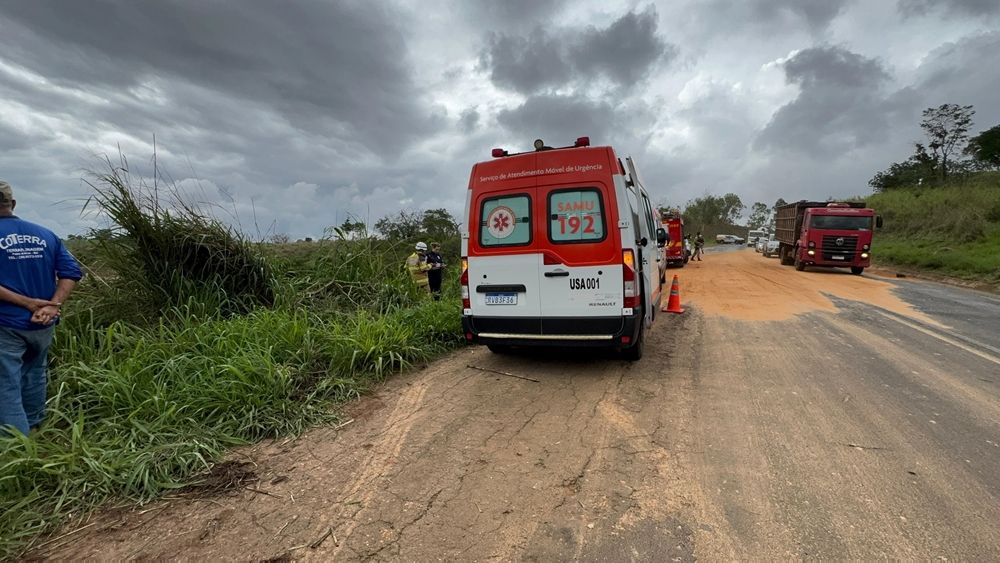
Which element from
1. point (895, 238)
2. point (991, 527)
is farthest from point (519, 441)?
point (895, 238)

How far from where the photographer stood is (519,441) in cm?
341

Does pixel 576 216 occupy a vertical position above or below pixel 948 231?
above

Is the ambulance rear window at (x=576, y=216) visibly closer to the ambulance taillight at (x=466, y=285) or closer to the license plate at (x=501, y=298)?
the license plate at (x=501, y=298)

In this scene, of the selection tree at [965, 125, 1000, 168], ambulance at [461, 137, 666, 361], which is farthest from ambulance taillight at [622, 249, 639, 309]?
tree at [965, 125, 1000, 168]

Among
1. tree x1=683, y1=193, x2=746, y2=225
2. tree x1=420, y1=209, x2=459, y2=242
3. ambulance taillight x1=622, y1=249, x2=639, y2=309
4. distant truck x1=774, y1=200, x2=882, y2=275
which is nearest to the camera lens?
ambulance taillight x1=622, y1=249, x2=639, y2=309

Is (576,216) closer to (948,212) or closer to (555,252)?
(555,252)

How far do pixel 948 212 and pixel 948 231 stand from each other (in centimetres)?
232

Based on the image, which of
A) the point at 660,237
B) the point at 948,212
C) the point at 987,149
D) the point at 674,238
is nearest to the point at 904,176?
the point at 987,149

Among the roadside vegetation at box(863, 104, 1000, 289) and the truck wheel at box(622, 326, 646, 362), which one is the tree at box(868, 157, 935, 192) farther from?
the truck wheel at box(622, 326, 646, 362)

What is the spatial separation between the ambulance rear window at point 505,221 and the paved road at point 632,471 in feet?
4.88

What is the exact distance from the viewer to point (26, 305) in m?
3.10

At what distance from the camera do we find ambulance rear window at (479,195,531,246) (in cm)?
502

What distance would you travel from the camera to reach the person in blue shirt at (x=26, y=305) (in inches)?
119

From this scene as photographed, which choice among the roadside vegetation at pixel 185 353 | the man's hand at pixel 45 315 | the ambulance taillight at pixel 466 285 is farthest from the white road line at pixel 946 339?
the man's hand at pixel 45 315
